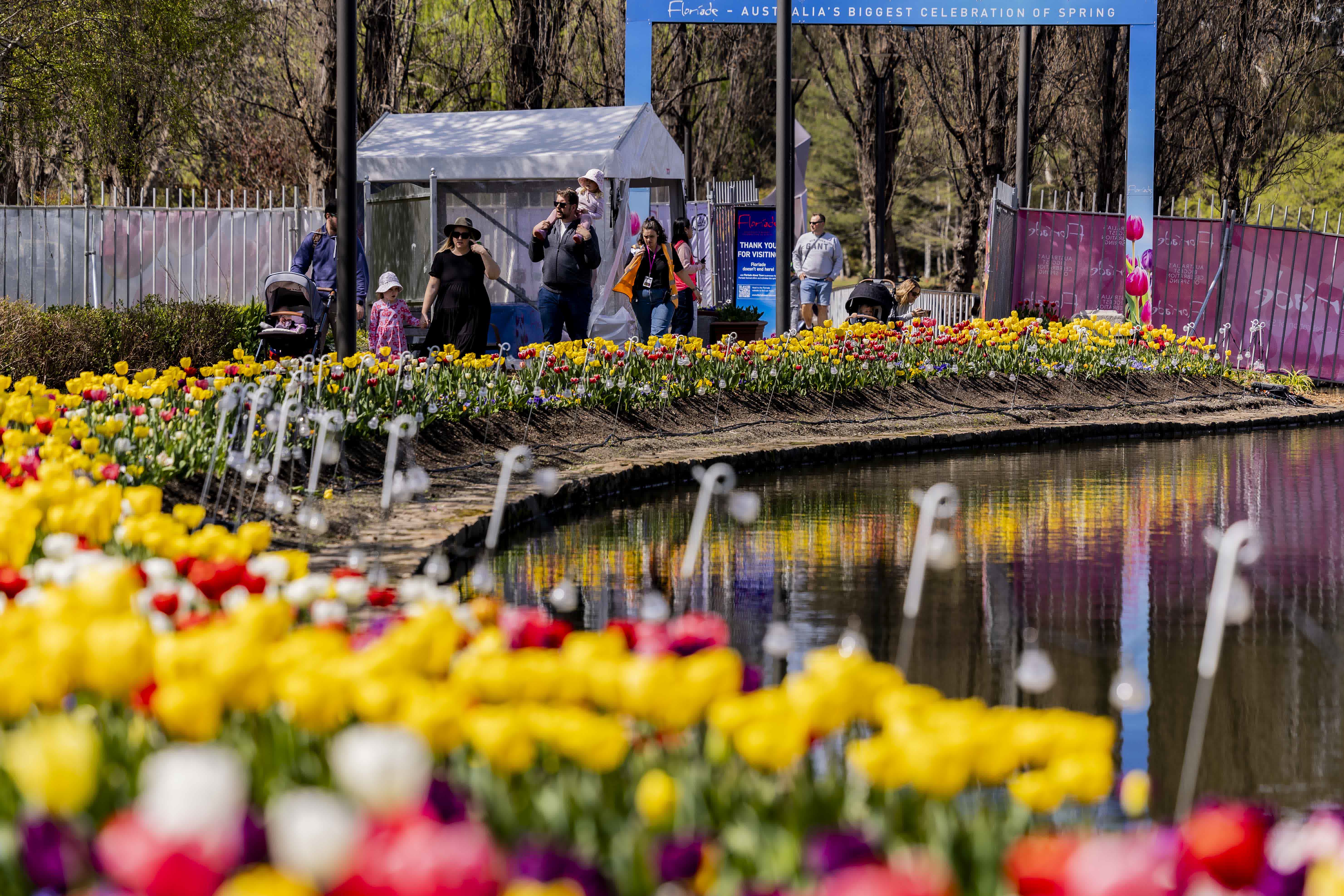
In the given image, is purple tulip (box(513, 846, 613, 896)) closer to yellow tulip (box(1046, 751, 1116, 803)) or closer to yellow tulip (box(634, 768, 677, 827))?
yellow tulip (box(634, 768, 677, 827))

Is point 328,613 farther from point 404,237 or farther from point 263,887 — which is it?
point 404,237

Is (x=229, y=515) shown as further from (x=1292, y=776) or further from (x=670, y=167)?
(x=670, y=167)

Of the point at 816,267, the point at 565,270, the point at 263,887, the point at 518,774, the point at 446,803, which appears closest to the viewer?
the point at 263,887

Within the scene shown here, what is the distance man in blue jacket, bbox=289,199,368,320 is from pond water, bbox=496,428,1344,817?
505cm

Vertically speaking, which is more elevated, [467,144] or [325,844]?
[467,144]

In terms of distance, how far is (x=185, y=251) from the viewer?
70.4ft

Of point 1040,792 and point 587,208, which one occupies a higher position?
point 587,208

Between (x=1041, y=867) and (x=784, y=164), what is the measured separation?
1475cm

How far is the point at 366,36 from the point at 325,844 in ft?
70.4

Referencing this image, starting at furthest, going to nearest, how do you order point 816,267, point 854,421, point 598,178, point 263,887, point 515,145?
1. point 816,267
2. point 515,145
3. point 598,178
4. point 854,421
5. point 263,887

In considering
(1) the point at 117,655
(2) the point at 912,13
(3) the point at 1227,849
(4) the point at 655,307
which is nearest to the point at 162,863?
(1) the point at 117,655

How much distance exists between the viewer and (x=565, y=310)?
15492 millimetres

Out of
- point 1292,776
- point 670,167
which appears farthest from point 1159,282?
point 1292,776

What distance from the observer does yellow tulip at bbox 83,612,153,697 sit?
2.71m
